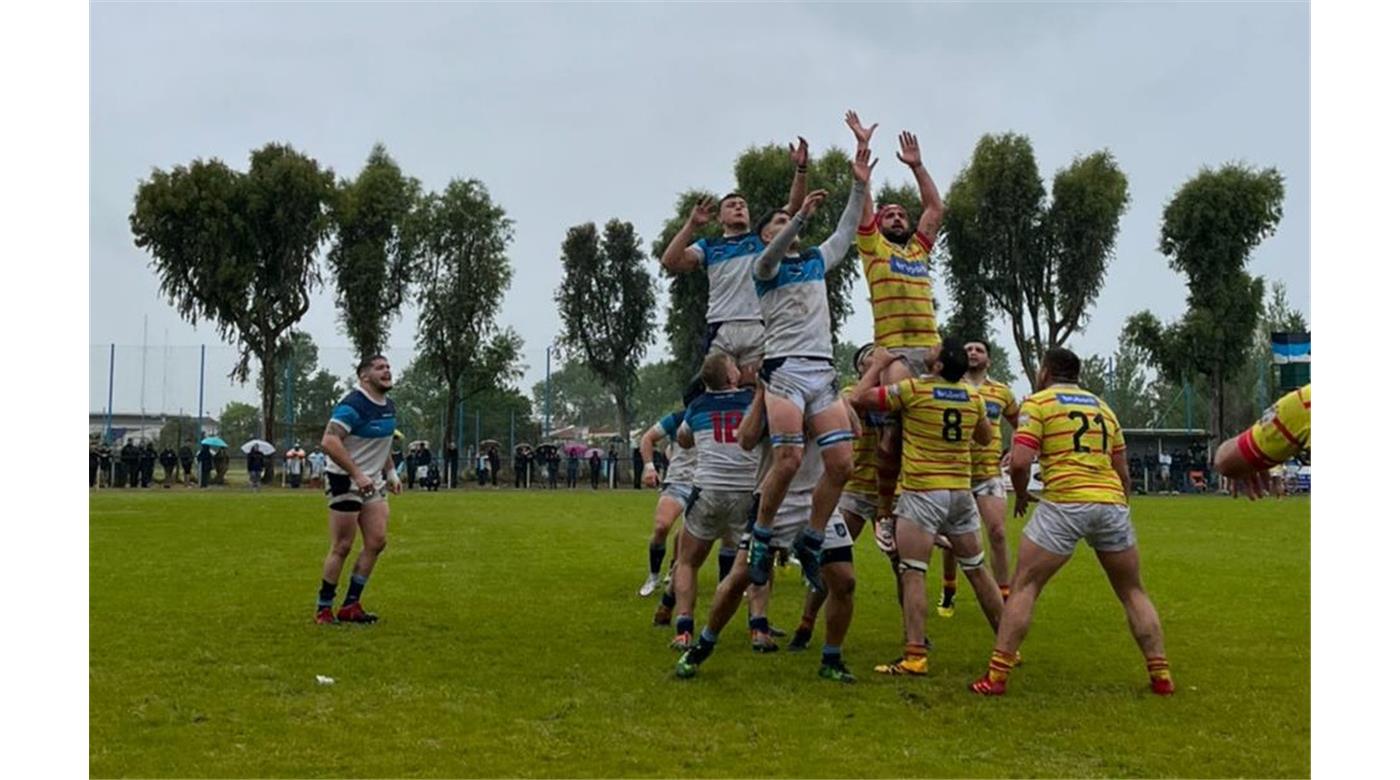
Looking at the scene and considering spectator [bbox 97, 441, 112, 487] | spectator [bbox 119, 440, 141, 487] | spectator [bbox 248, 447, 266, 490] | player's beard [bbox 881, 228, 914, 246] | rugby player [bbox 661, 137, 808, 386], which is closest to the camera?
rugby player [bbox 661, 137, 808, 386]

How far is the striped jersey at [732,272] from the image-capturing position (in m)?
9.90

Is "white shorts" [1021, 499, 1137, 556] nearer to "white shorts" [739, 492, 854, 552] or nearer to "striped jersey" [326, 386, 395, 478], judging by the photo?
"white shorts" [739, 492, 854, 552]

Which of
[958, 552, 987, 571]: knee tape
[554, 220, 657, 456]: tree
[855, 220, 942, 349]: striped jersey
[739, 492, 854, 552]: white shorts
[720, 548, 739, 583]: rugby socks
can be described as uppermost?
[554, 220, 657, 456]: tree

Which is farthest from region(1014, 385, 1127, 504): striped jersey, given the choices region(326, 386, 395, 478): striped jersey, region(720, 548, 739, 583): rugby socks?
region(326, 386, 395, 478): striped jersey

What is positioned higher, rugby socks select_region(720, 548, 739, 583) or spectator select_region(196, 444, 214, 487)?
rugby socks select_region(720, 548, 739, 583)

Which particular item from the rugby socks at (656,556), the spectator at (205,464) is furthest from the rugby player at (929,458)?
the spectator at (205,464)

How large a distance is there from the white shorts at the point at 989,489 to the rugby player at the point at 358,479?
560cm

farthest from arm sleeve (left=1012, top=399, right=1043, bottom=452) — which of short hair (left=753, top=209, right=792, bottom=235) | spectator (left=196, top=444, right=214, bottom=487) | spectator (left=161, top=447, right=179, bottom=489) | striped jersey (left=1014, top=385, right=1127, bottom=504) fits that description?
spectator (left=161, top=447, right=179, bottom=489)

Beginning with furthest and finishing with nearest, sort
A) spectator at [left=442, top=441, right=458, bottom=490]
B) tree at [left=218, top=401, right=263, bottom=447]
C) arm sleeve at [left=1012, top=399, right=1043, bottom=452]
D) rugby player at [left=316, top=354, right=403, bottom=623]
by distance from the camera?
tree at [left=218, top=401, right=263, bottom=447] < spectator at [left=442, top=441, right=458, bottom=490] < rugby player at [left=316, top=354, right=403, bottom=623] < arm sleeve at [left=1012, top=399, right=1043, bottom=452]

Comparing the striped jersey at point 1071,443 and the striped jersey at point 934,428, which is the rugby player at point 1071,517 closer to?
the striped jersey at point 1071,443

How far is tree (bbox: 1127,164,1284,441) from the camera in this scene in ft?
183

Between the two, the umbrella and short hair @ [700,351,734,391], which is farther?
the umbrella

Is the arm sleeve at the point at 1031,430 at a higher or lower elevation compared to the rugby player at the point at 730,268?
lower

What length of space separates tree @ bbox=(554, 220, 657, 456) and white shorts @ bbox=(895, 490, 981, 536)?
185ft
